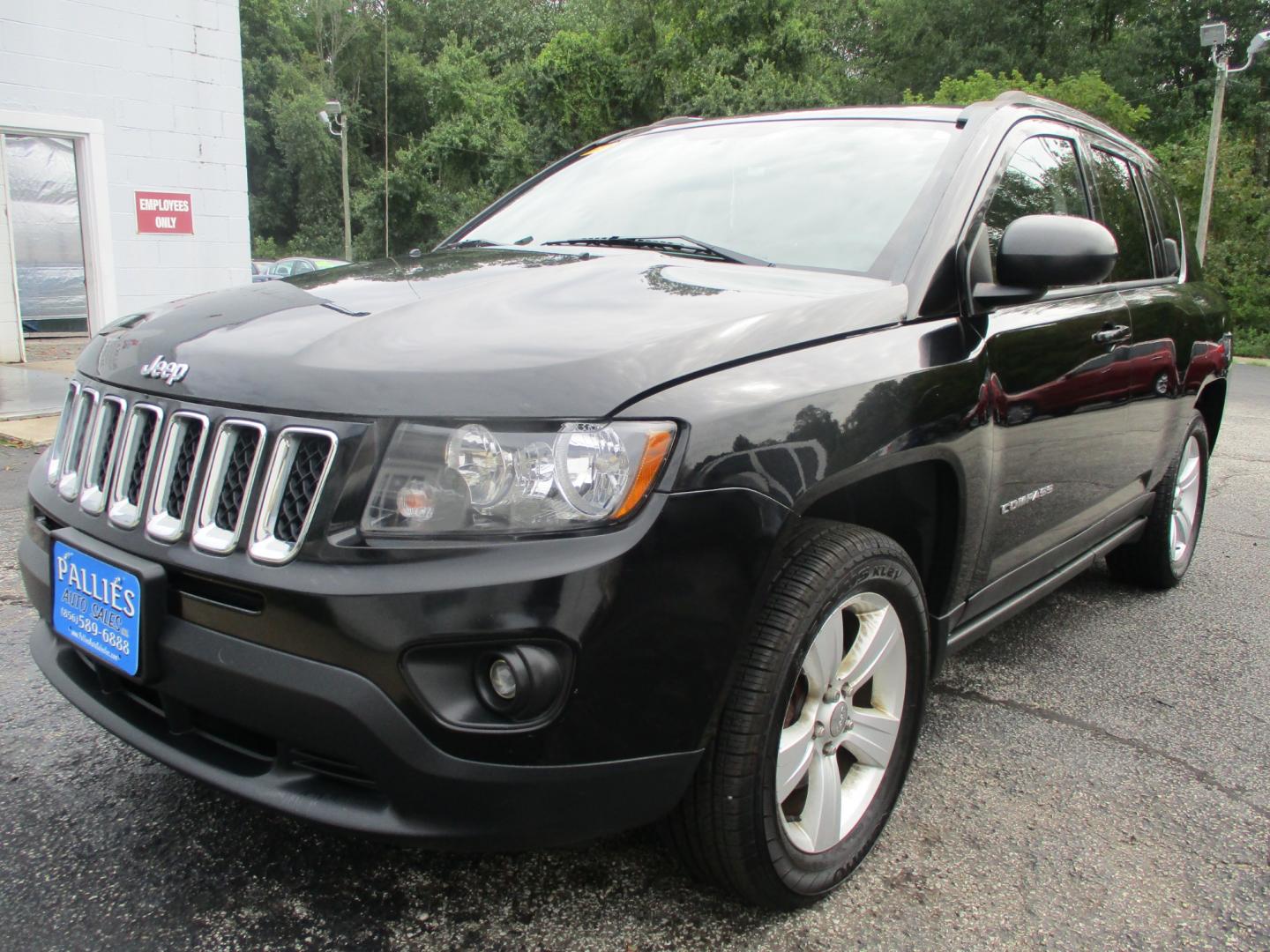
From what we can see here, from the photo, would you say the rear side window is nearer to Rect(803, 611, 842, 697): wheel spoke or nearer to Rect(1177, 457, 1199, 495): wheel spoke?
Rect(803, 611, 842, 697): wheel spoke

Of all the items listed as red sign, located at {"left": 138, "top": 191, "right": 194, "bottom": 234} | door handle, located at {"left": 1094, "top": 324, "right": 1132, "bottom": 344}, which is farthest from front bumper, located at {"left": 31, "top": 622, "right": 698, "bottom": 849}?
red sign, located at {"left": 138, "top": 191, "right": 194, "bottom": 234}

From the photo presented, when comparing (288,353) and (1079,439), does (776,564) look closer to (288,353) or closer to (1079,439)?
(288,353)

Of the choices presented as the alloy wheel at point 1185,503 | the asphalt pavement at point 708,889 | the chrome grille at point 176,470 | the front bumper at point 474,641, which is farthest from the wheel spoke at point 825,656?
the alloy wheel at point 1185,503

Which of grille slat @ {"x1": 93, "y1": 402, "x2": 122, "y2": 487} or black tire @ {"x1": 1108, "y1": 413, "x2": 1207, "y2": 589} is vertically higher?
grille slat @ {"x1": 93, "y1": 402, "x2": 122, "y2": 487}

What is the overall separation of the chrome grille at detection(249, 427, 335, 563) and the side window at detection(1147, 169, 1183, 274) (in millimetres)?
3360

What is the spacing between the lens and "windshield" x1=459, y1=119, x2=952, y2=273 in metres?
2.42

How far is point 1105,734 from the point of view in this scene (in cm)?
279

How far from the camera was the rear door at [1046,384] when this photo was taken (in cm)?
239

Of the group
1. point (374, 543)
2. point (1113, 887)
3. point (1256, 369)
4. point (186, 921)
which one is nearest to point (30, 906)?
point (186, 921)

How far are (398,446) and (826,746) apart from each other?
1041 mm

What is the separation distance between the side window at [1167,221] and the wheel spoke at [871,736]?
2.53 m

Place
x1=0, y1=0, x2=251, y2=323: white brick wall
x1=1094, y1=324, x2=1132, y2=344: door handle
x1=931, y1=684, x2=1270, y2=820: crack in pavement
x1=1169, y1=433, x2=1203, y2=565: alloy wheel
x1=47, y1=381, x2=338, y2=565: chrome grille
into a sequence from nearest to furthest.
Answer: x1=47, y1=381, x2=338, y2=565: chrome grille → x1=931, y1=684, x2=1270, y2=820: crack in pavement → x1=1094, y1=324, x2=1132, y2=344: door handle → x1=1169, y1=433, x2=1203, y2=565: alloy wheel → x1=0, y1=0, x2=251, y2=323: white brick wall

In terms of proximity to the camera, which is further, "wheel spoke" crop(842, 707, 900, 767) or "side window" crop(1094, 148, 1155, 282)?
"side window" crop(1094, 148, 1155, 282)

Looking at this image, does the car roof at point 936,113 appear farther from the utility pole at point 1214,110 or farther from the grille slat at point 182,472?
the utility pole at point 1214,110
